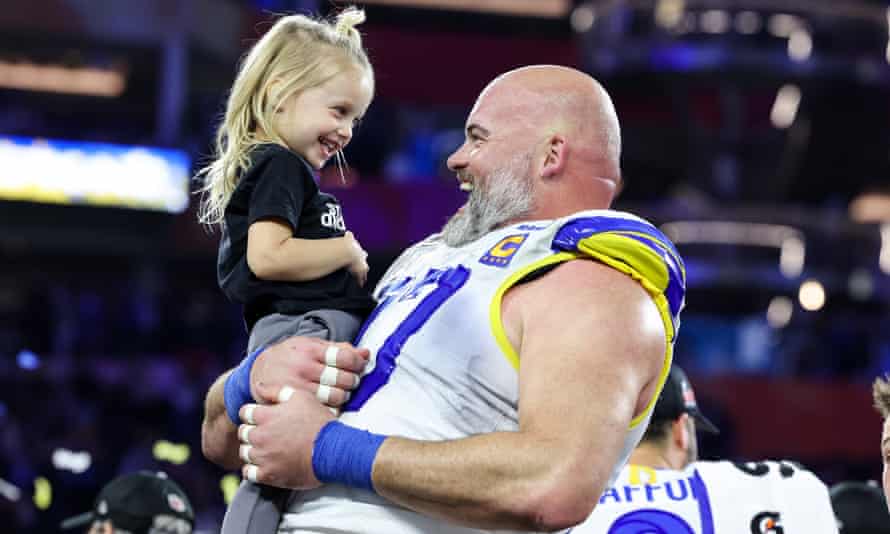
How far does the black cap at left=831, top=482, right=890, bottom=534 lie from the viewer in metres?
3.96

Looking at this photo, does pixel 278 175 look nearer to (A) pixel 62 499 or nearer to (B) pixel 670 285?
(B) pixel 670 285

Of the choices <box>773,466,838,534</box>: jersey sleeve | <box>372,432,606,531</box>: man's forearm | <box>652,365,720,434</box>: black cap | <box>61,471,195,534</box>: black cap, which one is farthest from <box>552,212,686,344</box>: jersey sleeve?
<box>61,471,195,534</box>: black cap

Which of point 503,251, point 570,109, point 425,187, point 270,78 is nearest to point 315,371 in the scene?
point 503,251

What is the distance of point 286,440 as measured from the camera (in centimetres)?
241

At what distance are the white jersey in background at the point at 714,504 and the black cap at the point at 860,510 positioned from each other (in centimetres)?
54

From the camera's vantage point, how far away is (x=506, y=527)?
7.50 feet

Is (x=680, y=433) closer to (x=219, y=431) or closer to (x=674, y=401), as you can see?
(x=674, y=401)

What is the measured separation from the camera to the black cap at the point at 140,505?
4.44 metres

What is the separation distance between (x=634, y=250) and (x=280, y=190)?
85cm

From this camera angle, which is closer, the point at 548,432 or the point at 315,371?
the point at 548,432

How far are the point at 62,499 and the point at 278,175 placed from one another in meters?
4.44

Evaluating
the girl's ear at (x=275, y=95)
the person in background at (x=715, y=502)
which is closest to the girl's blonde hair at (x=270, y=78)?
the girl's ear at (x=275, y=95)

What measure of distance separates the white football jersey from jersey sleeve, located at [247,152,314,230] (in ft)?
1.50

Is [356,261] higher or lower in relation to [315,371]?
higher
